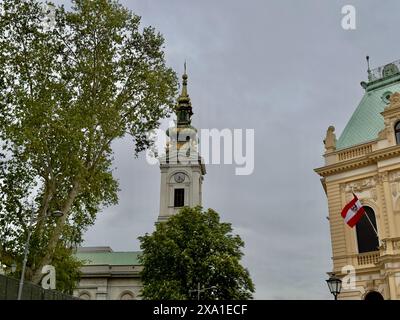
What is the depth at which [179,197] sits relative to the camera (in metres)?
76.9

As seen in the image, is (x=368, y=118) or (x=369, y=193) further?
(x=368, y=118)

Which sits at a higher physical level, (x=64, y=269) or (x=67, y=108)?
(x=67, y=108)

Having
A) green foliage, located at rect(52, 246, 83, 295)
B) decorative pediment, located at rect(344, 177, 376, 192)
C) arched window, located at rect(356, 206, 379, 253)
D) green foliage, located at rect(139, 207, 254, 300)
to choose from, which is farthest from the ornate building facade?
arched window, located at rect(356, 206, 379, 253)

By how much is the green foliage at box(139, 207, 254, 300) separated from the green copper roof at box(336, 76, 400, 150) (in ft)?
43.9

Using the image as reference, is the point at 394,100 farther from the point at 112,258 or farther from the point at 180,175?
the point at 112,258

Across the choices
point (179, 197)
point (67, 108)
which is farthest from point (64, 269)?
point (179, 197)

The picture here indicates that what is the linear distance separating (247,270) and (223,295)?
3196mm

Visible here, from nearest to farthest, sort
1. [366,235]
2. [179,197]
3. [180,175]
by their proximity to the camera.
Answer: [366,235] < [179,197] < [180,175]

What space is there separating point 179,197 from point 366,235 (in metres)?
50.6

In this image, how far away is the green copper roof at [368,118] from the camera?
99.8ft

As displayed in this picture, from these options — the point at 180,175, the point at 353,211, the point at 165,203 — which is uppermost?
the point at 180,175

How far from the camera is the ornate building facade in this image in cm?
6825

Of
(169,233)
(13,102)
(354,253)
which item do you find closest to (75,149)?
(13,102)

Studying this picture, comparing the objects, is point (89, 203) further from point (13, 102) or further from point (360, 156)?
point (360, 156)
